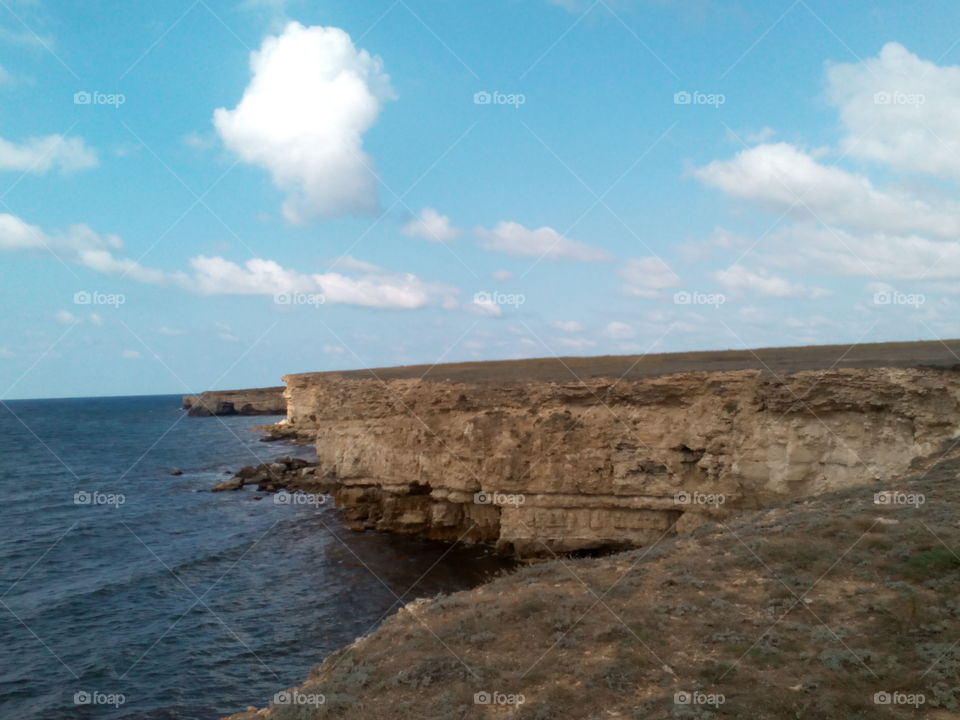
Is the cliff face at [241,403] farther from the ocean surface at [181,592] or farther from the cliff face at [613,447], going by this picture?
the cliff face at [613,447]

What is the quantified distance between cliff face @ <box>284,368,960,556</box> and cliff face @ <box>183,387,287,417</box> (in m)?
96.1

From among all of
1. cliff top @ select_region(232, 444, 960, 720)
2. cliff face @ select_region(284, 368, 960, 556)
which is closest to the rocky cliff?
cliff face @ select_region(284, 368, 960, 556)

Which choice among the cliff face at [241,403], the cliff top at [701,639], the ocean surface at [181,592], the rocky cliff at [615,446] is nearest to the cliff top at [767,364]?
the rocky cliff at [615,446]

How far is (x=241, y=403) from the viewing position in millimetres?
125188

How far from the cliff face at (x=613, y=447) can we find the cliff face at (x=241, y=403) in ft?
315

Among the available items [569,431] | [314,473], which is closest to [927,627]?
[569,431]

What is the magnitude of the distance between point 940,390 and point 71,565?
106ft

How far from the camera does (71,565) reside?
1009 inches

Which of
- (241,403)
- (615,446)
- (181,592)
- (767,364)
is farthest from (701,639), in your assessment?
(241,403)

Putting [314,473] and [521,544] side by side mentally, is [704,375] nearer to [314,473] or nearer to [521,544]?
[521,544]

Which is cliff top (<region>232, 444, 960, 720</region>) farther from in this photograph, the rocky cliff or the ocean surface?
the ocean surface

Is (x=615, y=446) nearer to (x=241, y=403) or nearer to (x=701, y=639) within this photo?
(x=701, y=639)

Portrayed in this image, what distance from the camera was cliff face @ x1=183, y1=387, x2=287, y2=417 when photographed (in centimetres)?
12175

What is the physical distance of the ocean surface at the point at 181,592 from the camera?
15305 millimetres
